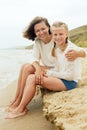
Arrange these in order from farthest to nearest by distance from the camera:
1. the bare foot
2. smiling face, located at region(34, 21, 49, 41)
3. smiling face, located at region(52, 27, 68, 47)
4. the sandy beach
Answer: smiling face, located at region(34, 21, 49, 41), smiling face, located at region(52, 27, 68, 47), the bare foot, the sandy beach

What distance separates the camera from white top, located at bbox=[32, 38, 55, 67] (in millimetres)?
5555

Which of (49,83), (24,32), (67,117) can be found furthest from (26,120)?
(24,32)

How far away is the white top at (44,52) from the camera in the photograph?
18.2 feet

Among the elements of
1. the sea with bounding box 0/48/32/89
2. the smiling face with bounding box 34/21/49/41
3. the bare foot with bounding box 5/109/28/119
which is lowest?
the sea with bounding box 0/48/32/89

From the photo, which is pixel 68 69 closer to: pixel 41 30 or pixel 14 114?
pixel 41 30

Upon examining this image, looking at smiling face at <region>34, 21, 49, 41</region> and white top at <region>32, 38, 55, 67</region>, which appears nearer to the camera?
smiling face at <region>34, 21, 49, 41</region>

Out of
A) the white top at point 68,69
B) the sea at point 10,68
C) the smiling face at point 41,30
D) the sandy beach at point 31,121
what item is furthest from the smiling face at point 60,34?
the sea at point 10,68

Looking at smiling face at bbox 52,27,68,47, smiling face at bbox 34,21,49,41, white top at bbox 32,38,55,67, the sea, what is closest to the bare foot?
white top at bbox 32,38,55,67

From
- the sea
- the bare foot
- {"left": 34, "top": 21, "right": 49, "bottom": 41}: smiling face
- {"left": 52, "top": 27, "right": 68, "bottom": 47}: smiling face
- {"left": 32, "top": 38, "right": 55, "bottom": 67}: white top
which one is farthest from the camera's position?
the sea

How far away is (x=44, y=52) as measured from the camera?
5602 mm

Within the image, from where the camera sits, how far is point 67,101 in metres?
4.20

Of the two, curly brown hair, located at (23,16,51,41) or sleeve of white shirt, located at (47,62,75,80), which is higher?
curly brown hair, located at (23,16,51,41)

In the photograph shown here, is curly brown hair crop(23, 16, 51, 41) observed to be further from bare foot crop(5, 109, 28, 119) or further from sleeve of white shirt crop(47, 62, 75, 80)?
bare foot crop(5, 109, 28, 119)

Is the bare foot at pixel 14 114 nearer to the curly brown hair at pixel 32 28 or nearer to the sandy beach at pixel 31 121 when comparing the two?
the sandy beach at pixel 31 121
